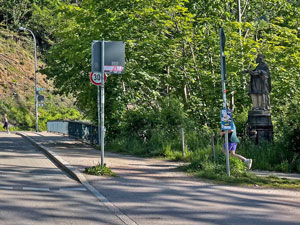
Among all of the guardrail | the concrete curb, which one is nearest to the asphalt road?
the concrete curb

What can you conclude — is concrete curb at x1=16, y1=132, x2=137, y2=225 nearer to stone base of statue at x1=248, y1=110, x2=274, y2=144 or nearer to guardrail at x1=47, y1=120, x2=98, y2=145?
guardrail at x1=47, y1=120, x2=98, y2=145

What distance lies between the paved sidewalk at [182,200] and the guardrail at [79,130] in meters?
8.43

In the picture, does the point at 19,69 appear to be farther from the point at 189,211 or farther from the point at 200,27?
the point at 189,211

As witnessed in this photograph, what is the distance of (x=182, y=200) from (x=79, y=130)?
1612cm

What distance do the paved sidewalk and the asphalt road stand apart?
0.90 ft

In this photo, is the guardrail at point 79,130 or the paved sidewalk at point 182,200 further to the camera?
the guardrail at point 79,130

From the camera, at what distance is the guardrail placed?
20263 mm

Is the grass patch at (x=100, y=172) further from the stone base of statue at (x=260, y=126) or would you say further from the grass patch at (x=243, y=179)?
the stone base of statue at (x=260, y=126)

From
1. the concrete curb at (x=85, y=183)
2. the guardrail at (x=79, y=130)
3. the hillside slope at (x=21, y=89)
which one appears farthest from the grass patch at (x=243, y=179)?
the hillside slope at (x=21, y=89)

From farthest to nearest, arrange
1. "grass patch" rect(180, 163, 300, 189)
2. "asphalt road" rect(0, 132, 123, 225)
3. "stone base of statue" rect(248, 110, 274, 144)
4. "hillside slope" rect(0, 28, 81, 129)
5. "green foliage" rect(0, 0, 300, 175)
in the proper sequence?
"hillside slope" rect(0, 28, 81, 129) < "green foliage" rect(0, 0, 300, 175) < "stone base of statue" rect(248, 110, 274, 144) < "grass patch" rect(180, 163, 300, 189) < "asphalt road" rect(0, 132, 123, 225)

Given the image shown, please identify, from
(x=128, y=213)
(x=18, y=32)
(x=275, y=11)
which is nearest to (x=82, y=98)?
(x=275, y=11)

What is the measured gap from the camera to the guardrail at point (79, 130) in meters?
20.3

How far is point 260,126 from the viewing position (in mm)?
15078

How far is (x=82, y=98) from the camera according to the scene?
67.9 ft
